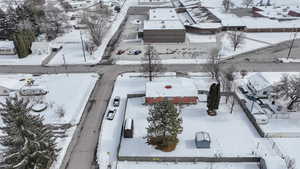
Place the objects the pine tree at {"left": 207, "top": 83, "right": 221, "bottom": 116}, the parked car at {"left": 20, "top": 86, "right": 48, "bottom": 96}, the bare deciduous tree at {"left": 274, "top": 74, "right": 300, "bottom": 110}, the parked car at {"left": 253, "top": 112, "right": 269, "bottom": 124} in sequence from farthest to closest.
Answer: the parked car at {"left": 20, "top": 86, "right": 48, "bottom": 96} → the bare deciduous tree at {"left": 274, "top": 74, "right": 300, "bottom": 110} → the pine tree at {"left": 207, "top": 83, "right": 221, "bottom": 116} → the parked car at {"left": 253, "top": 112, "right": 269, "bottom": 124}

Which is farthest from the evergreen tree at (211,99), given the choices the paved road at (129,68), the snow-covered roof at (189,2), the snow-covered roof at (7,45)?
the snow-covered roof at (189,2)

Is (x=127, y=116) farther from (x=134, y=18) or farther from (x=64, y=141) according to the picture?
(x=134, y=18)

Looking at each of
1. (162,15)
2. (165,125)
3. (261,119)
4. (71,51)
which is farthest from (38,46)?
(261,119)

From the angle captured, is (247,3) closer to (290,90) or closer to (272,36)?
(272,36)

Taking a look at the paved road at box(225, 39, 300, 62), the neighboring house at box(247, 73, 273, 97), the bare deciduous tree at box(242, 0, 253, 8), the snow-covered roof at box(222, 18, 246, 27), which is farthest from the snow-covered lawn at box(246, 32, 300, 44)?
the bare deciduous tree at box(242, 0, 253, 8)

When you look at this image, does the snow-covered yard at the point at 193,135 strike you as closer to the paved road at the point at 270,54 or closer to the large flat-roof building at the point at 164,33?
the paved road at the point at 270,54

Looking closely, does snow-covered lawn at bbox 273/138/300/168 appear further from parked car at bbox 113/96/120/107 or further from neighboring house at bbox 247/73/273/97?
parked car at bbox 113/96/120/107
